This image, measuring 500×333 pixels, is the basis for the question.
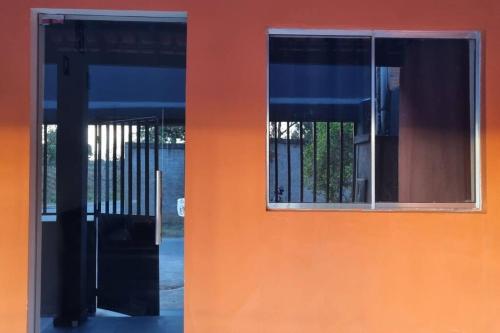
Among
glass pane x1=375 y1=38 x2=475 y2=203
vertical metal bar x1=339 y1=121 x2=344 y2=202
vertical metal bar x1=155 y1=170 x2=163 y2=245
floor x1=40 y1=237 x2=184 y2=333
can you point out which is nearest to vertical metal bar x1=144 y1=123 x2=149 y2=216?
floor x1=40 y1=237 x2=184 y2=333

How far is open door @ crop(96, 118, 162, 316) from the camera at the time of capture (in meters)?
4.79

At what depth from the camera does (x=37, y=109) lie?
416cm

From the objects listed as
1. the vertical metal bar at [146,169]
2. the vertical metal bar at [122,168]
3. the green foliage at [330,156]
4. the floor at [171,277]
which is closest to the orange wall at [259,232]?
the green foliage at [330,156]

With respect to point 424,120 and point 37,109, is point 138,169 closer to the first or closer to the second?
point 37,109

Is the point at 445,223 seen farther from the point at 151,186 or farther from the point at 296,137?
the point at 151,186

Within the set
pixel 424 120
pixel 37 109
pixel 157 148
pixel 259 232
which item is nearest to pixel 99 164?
pixel 157 148

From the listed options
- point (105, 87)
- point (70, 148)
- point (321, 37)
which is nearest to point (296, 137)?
point (321, 37)

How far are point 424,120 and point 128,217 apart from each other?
2665 millimetres

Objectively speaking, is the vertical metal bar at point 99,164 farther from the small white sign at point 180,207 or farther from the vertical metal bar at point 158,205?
the small white sign at point 180,207

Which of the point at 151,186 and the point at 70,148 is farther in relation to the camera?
the point at 70,148

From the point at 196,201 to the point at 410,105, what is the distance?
1853 millimetres

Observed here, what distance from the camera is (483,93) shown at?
4.21 m

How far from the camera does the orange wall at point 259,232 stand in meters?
4.02

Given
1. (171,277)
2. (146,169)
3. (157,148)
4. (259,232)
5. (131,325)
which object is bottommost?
(131,325)
